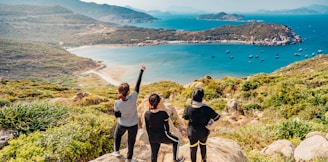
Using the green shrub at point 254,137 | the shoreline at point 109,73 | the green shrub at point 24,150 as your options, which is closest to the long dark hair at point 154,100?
the green shrub at point 24,150

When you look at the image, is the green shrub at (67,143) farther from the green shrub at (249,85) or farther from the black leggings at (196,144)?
A: the green shrub at (249,85)

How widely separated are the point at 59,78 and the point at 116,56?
41.8 meters

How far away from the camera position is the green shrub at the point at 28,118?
23.7 ft

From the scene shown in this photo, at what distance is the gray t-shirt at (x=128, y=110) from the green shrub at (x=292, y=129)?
6.65 metres

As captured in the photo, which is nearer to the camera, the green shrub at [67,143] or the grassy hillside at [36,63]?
the green shrub at [67,143]

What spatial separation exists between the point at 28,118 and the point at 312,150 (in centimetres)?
768

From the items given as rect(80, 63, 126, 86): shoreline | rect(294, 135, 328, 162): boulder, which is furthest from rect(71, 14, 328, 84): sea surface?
rect(294, 135, 328, 162): boulder

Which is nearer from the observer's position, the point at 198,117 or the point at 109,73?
the point at 198,117

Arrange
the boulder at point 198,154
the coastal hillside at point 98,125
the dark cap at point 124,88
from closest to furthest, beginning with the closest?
1. the dark cap at point 124,88
2. the boulder at point 198,154
3. the coastal hillside at point 98,125

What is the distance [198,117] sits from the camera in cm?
554

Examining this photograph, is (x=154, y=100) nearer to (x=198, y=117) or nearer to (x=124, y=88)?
(x=124, y=88)

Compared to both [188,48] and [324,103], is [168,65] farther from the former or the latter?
[324,103]

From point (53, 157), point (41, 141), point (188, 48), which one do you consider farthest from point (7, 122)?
point (188, 48)

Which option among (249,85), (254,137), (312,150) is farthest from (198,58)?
(312,150)
